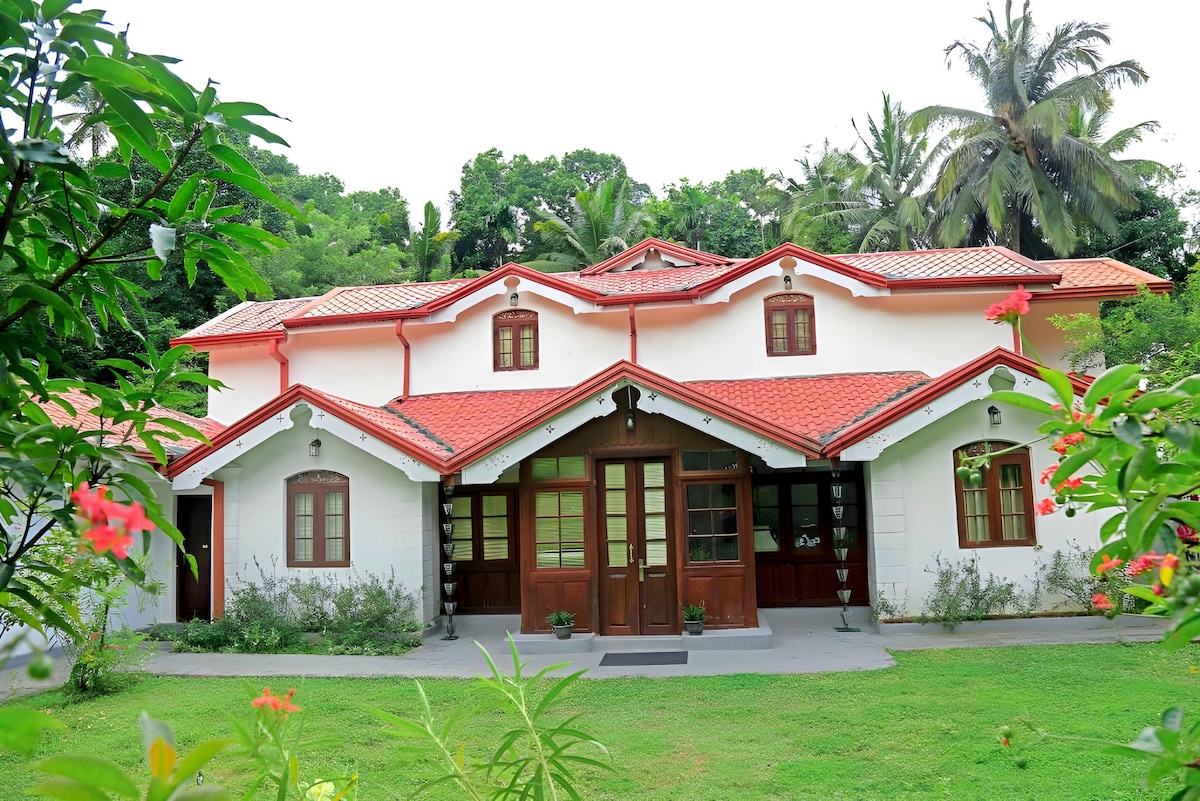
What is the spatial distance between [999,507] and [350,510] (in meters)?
10.2

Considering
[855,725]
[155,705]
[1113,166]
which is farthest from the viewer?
[1113,166]

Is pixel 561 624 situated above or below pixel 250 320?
below

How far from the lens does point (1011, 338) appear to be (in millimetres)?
15477

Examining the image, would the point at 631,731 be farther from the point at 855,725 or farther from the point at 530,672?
the point at 530,672

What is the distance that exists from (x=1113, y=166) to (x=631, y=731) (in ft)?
94.9

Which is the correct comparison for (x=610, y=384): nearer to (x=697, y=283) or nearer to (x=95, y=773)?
(x=697, y=283)

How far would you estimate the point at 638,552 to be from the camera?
13.0 m

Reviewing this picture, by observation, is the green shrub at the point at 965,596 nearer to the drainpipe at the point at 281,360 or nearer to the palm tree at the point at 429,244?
the drainpipe at the point at 281,360

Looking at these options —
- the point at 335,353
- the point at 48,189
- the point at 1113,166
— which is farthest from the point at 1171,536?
the point at 1113,166

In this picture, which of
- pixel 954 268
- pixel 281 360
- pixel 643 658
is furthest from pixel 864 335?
pixel 281 360

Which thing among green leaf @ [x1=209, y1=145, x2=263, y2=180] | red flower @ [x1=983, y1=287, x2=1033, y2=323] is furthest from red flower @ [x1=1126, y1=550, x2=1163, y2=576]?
green leaf @ [x1=209, y1=145, x2=263, y2=180]

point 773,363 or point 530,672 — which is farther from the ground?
point 773,363

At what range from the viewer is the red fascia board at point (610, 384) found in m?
12.1

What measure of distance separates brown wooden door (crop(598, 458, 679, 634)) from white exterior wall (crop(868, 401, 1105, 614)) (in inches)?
125
